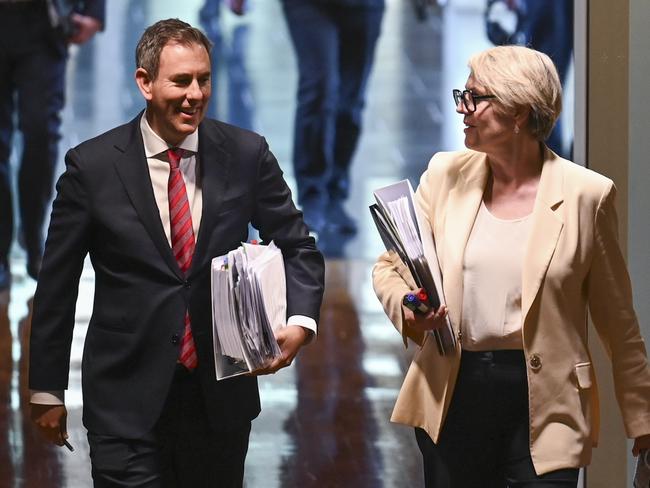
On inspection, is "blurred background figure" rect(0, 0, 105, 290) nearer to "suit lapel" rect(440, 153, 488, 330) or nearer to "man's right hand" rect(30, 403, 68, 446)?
"man's right hand" rect(30, 403, 68, 446)

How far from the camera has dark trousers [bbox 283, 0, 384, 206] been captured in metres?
8.02

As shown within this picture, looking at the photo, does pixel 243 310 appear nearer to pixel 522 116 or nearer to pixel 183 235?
pixel 183 235

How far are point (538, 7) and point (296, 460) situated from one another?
134 inches

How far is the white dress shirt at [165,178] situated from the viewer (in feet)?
10.8

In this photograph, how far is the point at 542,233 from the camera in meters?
3.19

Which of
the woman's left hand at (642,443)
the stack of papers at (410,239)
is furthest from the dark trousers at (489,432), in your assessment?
the woman's left hand at (642,443)

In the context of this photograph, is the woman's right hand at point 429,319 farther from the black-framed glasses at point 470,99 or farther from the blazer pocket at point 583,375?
the black-framed glasses at point 470,99

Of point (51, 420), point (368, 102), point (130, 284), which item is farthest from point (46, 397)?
point (368, 102)

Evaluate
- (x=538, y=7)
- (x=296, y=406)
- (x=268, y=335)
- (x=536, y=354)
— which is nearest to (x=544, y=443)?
(x=536, y=354)

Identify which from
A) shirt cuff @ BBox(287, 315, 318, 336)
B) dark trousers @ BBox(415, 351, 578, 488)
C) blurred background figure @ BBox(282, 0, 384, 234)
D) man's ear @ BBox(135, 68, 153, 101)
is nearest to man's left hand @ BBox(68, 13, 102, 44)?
blurred background figure @ BBox(282, 0, 384, 234)

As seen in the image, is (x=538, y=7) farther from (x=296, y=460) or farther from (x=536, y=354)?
(x=536, y=354)

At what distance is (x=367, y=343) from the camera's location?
748 cm

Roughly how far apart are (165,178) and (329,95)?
483 cm

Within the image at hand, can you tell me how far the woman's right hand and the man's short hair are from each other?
2.69ft
